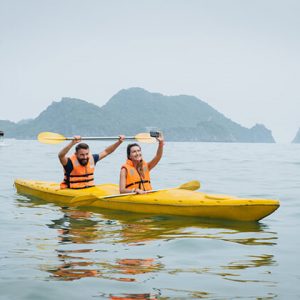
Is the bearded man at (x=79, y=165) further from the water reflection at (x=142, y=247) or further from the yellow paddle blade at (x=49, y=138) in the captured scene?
the yellow paddle blade at (x=49, y=138)

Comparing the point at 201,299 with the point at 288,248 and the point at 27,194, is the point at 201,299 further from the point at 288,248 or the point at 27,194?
the point at 27,194

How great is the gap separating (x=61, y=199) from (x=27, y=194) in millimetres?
2014

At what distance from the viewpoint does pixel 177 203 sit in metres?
8.56

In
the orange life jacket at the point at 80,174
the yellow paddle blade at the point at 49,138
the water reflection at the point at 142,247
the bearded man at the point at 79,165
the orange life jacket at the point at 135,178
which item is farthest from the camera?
the yellow paddle blade at the point at 49,138

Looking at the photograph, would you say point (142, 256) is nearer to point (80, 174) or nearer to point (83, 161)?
point (83, 161)

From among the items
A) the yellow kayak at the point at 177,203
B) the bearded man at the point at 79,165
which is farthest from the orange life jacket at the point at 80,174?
the yellow kayak at the point at 177,203

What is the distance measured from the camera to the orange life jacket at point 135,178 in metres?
9.16

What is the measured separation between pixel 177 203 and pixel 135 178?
40.9 inches

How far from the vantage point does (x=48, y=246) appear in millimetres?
6520

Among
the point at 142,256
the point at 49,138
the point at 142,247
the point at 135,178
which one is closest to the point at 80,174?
the point at 135,178

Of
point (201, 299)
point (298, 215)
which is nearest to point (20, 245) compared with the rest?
point (201, 299)

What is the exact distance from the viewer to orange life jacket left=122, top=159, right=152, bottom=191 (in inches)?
361

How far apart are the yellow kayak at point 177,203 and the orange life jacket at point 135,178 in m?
0.23

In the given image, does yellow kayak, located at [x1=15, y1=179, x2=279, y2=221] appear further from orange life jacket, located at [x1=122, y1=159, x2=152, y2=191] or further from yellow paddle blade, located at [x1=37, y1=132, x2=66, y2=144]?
yellow paddle blade, located at [x1=37, y1=132, x2=66, y2=144]
